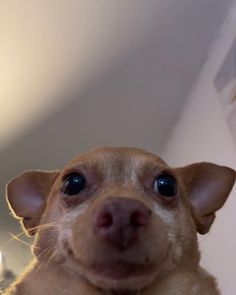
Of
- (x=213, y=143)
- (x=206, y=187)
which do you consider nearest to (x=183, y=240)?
(x=206, y=187)

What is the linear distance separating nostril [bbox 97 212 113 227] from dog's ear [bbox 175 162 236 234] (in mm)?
405

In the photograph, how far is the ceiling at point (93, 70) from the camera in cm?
177

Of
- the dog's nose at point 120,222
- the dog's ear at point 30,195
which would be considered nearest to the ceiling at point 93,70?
the dog's ear at point 30,195

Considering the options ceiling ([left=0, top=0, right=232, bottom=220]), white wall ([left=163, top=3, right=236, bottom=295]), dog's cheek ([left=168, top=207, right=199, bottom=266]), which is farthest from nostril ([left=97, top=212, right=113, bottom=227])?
ceiling ([left=0, top=0, right=232, bottom=220])

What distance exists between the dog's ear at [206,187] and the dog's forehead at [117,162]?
5.2 inches

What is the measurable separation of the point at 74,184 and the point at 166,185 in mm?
197

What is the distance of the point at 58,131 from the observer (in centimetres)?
221

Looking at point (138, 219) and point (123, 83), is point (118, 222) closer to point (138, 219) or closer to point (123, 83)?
point (138, 219)

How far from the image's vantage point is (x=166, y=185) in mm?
1172

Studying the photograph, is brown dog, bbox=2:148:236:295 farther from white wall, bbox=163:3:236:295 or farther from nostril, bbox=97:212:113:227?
white wall, bbox=163:3:236:295

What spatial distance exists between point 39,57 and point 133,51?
1.08ft

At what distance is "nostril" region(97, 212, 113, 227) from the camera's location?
91 cm

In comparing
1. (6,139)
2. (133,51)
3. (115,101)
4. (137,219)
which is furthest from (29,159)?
(137,219)

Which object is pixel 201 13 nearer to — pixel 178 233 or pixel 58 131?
pixel 58 131
